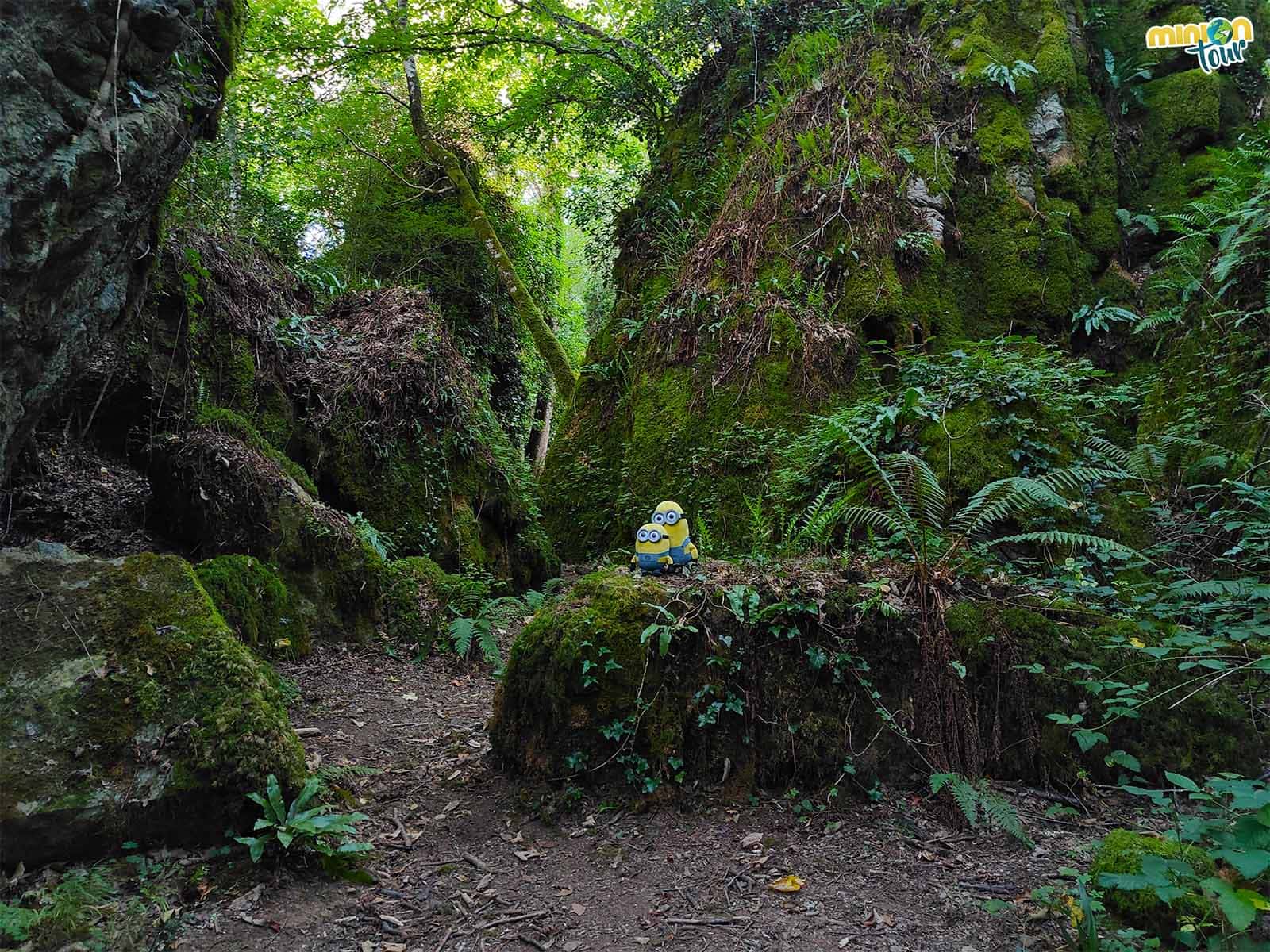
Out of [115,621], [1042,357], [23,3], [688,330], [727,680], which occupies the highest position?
[23,3]

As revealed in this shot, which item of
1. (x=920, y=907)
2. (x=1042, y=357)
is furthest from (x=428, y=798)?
(x=1042, y=357)

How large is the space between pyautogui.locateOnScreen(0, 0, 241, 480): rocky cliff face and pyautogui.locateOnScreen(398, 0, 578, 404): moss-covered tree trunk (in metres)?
7.66

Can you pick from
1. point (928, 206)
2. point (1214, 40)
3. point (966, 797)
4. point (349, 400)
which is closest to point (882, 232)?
point (928, 206)

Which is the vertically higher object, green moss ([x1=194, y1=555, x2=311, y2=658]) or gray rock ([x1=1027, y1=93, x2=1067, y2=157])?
gray rock ([x1=1027, y1=93, x2=1067, y2=157])

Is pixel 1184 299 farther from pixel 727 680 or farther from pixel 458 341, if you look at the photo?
pixel 458 341

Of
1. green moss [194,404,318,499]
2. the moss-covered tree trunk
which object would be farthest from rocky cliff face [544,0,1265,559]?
green moss [194,404,318,499]

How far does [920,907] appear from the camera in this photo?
2.90 metres

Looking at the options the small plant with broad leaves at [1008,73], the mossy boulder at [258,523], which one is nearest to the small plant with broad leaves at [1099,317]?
the small plant with broad leaves at [1008,73]

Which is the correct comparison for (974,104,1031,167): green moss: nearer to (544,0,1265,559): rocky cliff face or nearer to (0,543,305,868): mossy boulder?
(544,0,1265,559): rocky cliff face

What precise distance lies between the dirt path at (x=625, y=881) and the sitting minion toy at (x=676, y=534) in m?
1.43

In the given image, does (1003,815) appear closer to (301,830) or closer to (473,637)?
(301,830)

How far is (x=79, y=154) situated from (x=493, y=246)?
31.0 ft

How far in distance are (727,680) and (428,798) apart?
186cm

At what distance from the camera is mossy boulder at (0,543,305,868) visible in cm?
279
